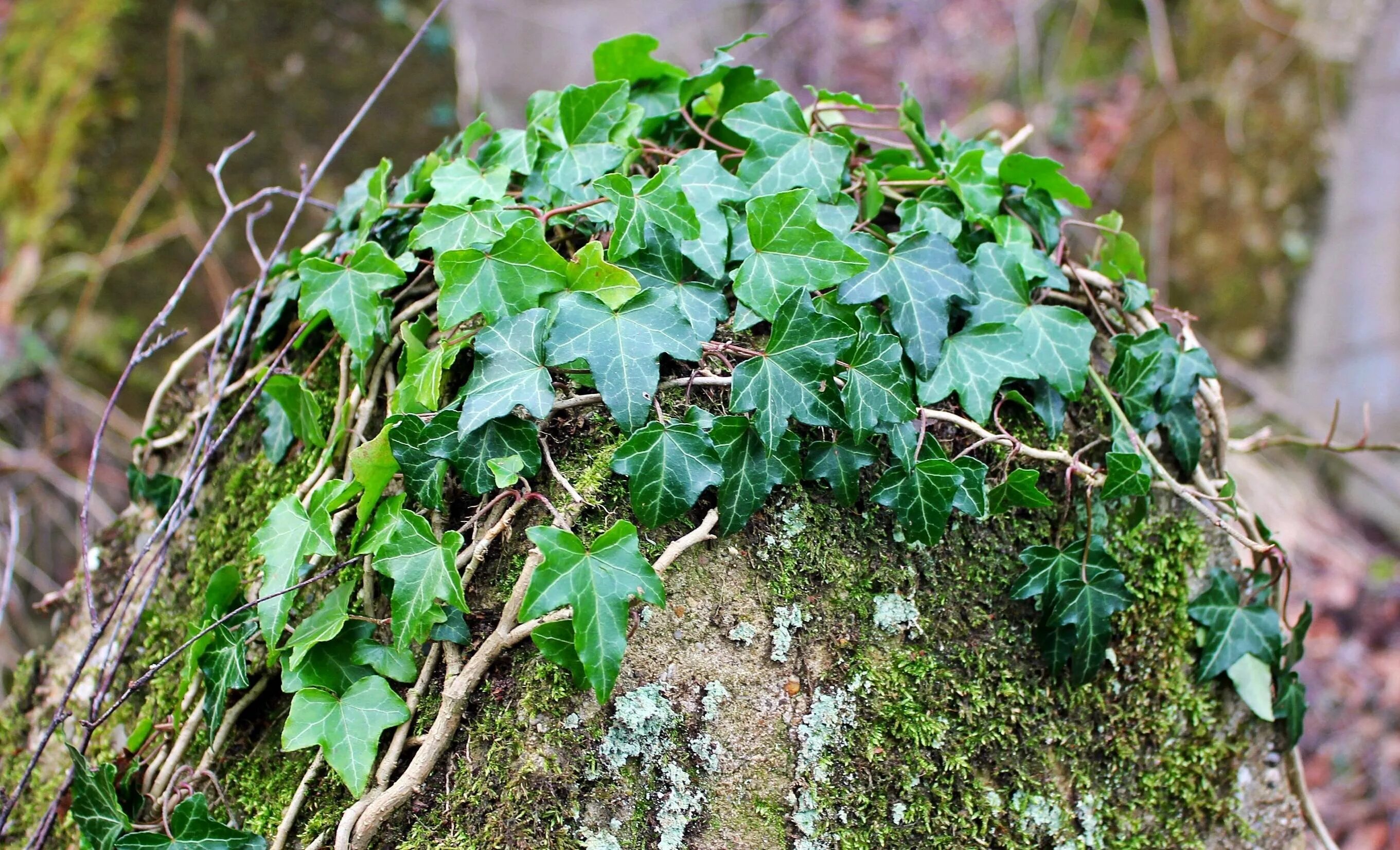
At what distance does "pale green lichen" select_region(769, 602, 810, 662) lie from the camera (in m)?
1.12

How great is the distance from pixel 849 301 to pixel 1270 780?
108 centimetres

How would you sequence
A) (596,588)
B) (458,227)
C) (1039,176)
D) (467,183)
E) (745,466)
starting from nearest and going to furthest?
(596,588)
(745,466)
(458,227)
(467,183)
(1039,176)

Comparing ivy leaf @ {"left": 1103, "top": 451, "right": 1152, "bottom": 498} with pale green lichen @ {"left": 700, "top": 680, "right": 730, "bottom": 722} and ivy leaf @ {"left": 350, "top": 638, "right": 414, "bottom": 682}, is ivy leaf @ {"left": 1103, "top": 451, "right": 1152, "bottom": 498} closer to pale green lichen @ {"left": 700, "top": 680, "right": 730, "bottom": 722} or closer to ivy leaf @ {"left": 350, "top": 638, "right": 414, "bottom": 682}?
pale green lichen @ {"left": 700, "top": 680, "right": 730, "bottom": 722}

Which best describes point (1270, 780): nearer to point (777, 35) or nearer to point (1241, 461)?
point (1241, 461)

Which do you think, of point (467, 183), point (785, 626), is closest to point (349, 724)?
point (785, 626)

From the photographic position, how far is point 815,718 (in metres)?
1.11

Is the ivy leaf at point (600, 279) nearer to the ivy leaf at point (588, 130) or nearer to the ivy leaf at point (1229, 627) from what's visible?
the ivy leaf at point (588, 130)

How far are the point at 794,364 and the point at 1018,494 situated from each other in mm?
391

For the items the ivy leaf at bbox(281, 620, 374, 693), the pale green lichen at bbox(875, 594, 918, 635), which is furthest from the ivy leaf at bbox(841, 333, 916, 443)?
the ivy leaf at bbox(281, 620, 374, 693)

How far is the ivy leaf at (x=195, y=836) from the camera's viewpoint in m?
1.13

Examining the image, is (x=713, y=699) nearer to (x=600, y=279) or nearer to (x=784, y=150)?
(x=600, y=279)

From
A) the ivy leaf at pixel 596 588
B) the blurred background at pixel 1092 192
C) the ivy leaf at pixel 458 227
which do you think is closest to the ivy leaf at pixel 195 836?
the ivy leaf at pixel 596 588

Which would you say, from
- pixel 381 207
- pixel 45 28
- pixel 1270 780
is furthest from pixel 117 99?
pixel 1270 780

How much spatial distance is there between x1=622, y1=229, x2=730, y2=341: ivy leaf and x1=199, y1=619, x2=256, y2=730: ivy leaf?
2.37 feet
